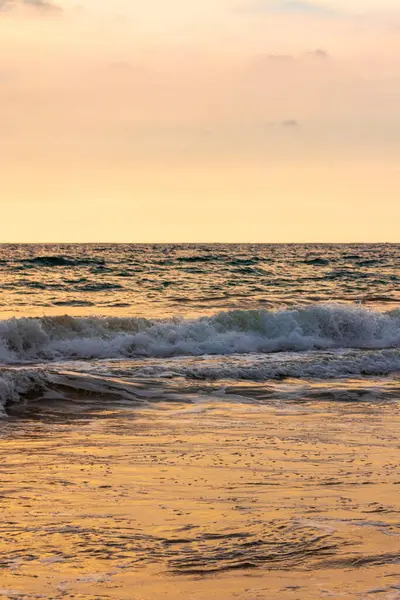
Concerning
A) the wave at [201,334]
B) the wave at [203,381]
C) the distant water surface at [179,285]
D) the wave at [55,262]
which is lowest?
the wave at [203,381]

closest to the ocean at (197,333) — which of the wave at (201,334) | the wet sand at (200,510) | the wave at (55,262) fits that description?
the wave at (201,334)

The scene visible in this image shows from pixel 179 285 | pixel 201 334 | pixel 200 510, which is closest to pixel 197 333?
pixel 201 334

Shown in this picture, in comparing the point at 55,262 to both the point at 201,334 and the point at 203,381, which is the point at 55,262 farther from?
the point at 203,381

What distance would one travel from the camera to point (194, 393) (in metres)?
13.0

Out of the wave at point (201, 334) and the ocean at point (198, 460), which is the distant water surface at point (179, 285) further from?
the ocean at point (198, 460)

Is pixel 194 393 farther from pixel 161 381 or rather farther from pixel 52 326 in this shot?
pixel 52 326

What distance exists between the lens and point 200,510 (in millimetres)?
6656

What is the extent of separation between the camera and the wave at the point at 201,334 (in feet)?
59.7

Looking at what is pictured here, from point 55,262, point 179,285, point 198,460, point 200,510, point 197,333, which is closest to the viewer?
point 200,510

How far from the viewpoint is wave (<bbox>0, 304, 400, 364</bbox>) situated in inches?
717

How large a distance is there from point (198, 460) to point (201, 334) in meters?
11.8

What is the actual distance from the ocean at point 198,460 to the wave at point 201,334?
0.05 metres

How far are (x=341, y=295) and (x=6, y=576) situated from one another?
27306mm

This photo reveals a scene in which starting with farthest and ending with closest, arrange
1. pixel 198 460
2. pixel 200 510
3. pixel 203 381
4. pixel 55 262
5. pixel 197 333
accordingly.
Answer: pixel 55 262
pixel 197 333
pixel 203 381
pixel 198 460
pixel 200 510
